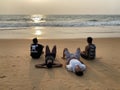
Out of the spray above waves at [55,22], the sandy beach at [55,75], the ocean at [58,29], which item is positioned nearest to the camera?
the sandy beach at [55,75]

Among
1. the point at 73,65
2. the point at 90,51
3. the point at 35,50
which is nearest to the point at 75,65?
the point at 73,65

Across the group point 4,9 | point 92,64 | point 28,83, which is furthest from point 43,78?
point 4,9

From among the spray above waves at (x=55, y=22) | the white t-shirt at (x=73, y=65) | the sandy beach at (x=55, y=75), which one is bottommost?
the sandy beach at (x=55, y=75)

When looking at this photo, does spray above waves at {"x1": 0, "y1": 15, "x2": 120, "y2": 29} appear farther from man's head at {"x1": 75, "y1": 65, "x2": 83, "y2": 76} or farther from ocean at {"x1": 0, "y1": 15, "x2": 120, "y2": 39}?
man's head at {"x1": 75, "y1": 65, "x2": 83, "y2": 76}

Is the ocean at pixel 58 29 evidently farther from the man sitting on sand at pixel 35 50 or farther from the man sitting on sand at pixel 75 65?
the man sitting on sand at pixel 75 65

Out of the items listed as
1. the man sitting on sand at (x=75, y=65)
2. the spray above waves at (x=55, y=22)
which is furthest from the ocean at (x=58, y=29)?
the man sitting on sand at (x=75, y=65)

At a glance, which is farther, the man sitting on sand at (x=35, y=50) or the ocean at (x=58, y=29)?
the ocean at (x=58, y=29)

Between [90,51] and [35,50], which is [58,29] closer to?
[35,50]

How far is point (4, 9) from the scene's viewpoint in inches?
1194

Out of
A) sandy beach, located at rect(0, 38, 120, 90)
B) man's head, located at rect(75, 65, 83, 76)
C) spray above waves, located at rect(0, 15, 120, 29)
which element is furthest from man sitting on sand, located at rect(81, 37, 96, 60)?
spray above waves, located at rect(0, 15, 120, 29)

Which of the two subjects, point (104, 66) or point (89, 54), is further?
point (89, 54)

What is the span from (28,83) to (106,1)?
2795 centimetres

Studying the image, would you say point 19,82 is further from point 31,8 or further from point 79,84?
point 31,8

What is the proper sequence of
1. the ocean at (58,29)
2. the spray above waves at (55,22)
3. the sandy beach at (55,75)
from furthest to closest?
the spray above waves at (55,22)
the ocean at (58,29)
the sandy beach at (55,75)
